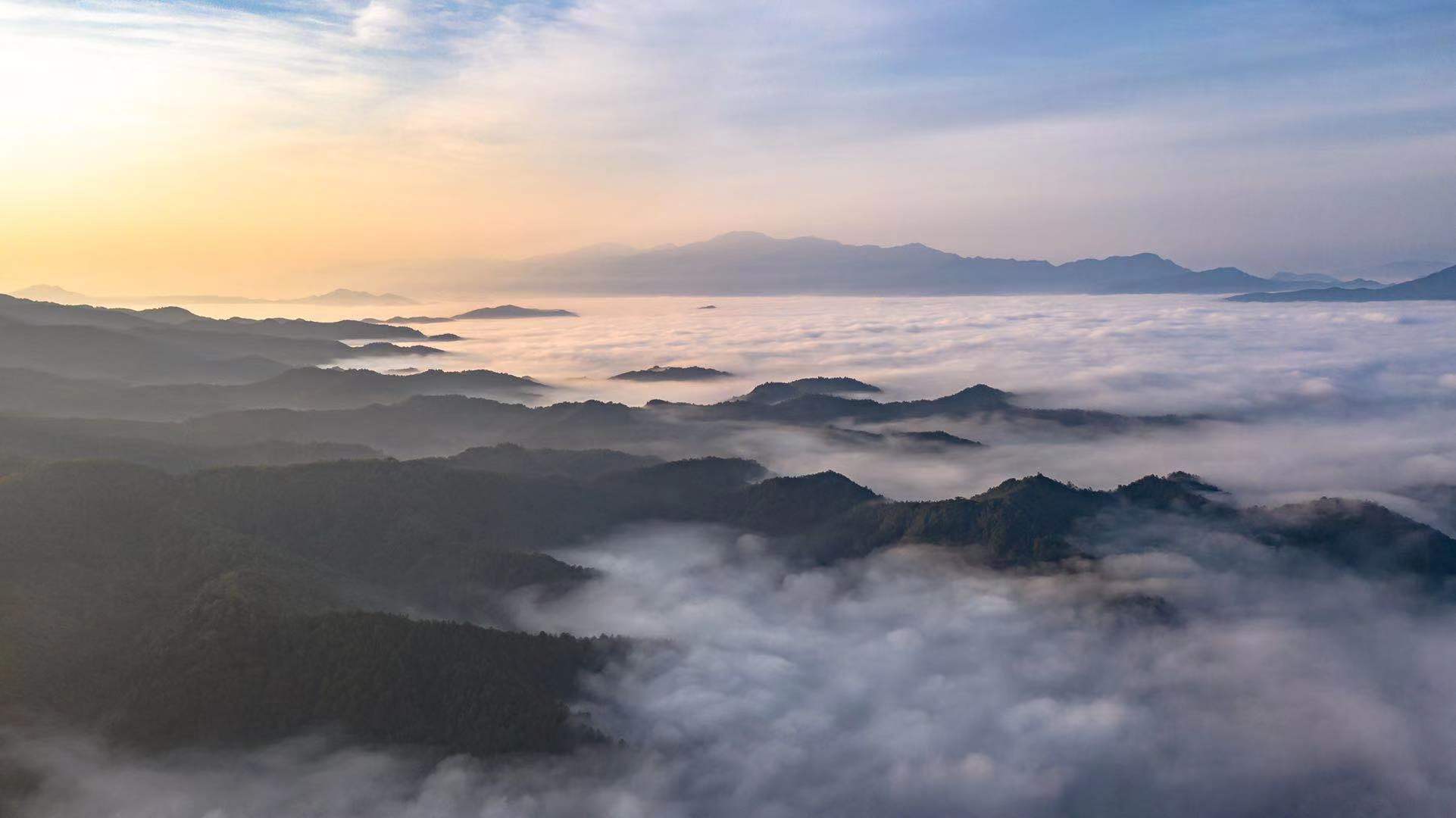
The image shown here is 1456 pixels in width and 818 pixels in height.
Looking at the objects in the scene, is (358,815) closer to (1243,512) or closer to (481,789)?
(481,789)

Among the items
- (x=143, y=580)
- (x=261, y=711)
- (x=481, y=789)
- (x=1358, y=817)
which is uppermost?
(x=143, y=580)

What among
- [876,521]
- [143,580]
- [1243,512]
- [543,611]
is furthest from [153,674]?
[1243,512]

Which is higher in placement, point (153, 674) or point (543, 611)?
point (153, 674)

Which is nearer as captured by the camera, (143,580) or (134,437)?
(143,580)

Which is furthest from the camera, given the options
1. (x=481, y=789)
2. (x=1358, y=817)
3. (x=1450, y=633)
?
(x=1450, y=633)

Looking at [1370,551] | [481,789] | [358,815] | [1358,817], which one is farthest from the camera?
[1370,551]

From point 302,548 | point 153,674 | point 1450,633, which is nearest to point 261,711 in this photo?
point 153,674

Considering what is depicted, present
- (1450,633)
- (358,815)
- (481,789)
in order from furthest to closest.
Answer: (1450,633)
(481,789)
(358,815)

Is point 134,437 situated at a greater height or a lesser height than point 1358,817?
greater

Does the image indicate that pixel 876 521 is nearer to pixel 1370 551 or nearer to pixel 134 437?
pixel 1370 551

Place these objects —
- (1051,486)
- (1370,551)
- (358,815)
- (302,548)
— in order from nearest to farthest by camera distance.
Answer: (358,815)
(302,548)
(1370,551)
(1051,486)
